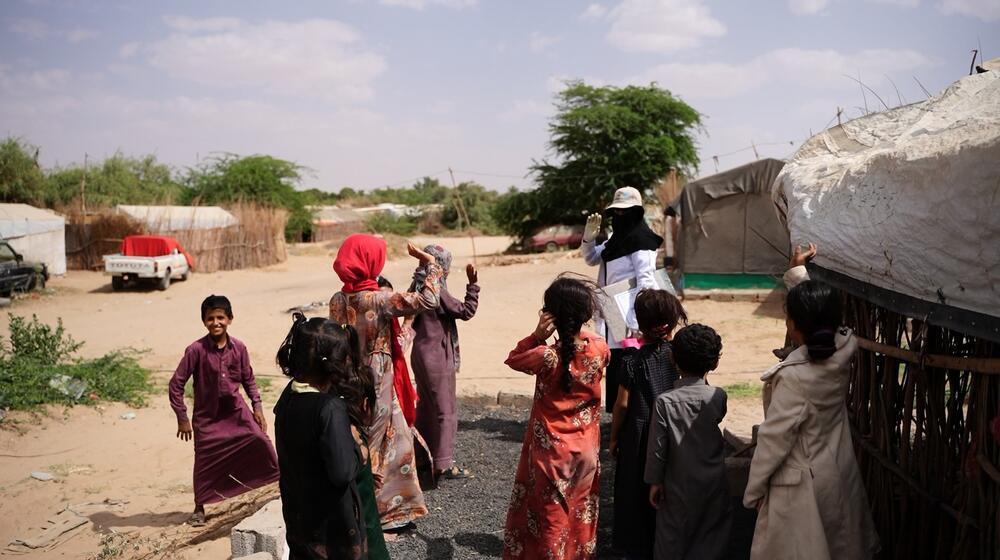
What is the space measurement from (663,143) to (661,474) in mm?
27004

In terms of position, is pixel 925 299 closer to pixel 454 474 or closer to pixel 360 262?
pixel 360 262

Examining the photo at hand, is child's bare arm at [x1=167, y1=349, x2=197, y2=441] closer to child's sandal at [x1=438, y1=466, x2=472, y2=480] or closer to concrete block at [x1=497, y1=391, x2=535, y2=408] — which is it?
child's sandal at [x1=438, y1=466, x2=472, y2=480]

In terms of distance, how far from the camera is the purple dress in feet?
16.0

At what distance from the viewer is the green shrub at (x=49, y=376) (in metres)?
7.58

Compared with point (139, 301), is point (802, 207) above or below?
above

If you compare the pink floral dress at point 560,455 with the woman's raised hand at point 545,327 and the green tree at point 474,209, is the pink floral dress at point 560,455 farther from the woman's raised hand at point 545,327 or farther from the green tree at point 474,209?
the green tree at point 474,209

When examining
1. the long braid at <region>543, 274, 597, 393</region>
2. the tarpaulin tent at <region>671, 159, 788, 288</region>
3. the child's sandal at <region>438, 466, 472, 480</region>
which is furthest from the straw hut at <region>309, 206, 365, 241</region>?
the long braid at <region>543, 274, 597, 393</region>

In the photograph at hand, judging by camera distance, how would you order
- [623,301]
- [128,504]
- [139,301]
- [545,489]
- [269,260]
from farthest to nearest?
[269,260], [139,301], [128,504], [623,301], [545,489]

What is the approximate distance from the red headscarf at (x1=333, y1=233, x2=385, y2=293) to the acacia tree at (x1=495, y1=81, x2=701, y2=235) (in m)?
24.0

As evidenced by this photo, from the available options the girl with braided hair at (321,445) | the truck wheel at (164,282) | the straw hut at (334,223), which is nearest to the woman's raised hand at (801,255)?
the girl with braided hair at (321,445)

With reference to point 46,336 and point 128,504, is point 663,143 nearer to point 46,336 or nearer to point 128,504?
point 46,336

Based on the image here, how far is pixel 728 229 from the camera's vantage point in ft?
48.8

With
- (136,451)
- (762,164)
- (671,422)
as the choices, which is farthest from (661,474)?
(762,164)

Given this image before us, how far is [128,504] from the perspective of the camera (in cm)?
566
